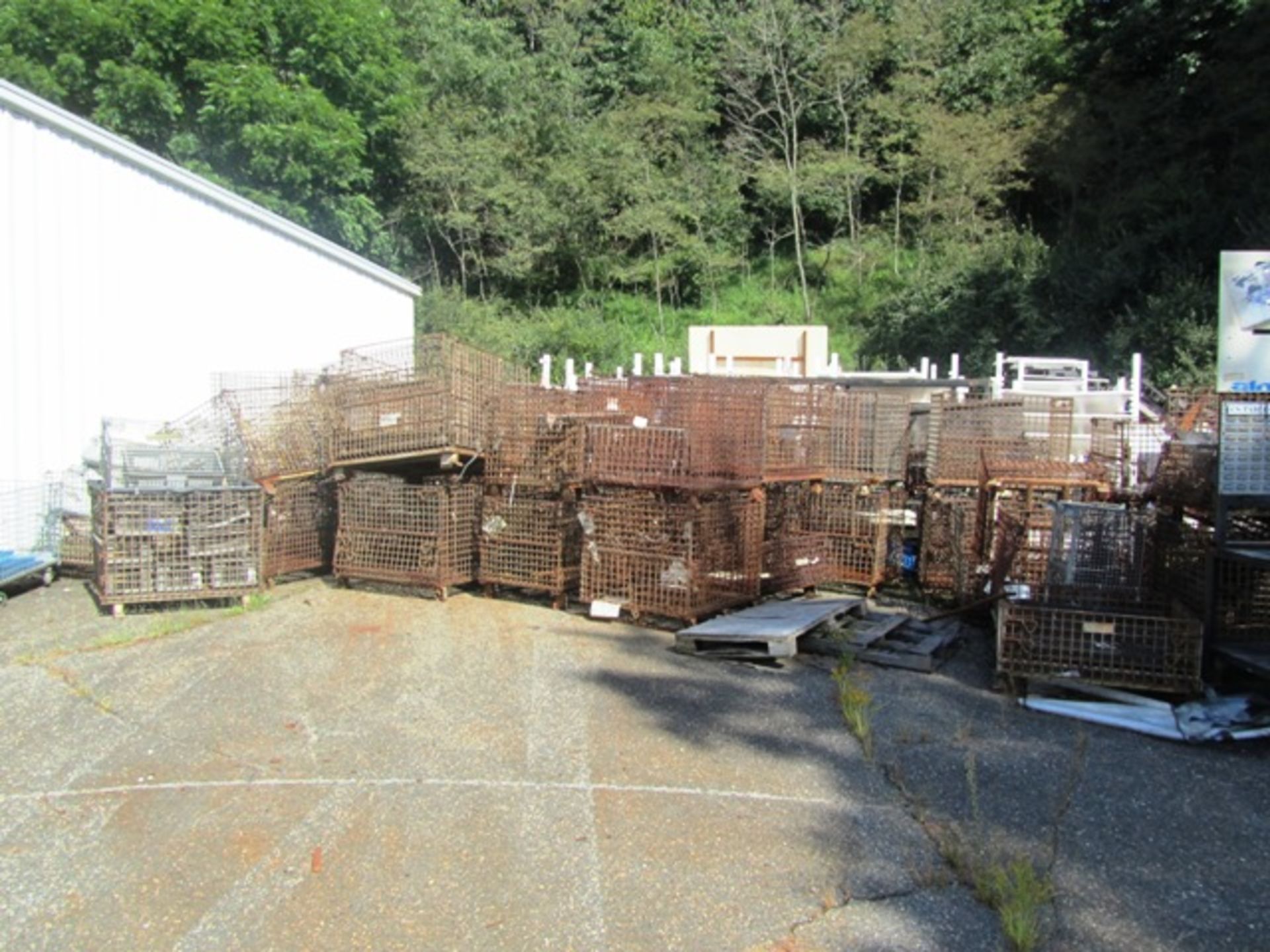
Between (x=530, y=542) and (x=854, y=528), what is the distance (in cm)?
335

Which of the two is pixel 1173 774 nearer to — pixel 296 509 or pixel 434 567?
pixel 434 567

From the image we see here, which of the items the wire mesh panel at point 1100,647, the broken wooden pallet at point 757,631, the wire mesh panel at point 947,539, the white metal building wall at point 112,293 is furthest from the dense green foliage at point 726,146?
the wire mesh panel at point 1100,647

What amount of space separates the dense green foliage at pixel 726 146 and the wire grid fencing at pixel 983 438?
10.4 m

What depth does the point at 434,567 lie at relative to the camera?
27.9ft

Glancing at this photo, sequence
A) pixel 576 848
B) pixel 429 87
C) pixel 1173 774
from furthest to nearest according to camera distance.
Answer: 1. pixel 429 87
2. pixel 1173 774
3. pixel 576 848

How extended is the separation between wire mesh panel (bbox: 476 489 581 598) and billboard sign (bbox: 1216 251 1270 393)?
200 inches

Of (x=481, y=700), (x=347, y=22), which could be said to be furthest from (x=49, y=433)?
(x=347, y=22)

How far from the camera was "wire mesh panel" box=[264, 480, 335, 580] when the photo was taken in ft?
30.3

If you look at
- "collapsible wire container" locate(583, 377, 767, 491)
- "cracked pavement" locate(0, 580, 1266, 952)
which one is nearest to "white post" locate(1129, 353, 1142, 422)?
"collapsible wire container" locate(583, 377, 767, 491)

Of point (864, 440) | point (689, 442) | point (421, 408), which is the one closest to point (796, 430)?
point (864, 440)

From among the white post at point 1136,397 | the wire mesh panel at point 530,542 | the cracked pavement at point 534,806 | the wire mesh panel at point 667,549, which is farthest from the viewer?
the white post at point 1136,397

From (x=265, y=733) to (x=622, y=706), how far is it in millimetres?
2063

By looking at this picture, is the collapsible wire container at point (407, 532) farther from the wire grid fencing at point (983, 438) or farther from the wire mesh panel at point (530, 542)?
the wire grid fencing at point (983, 438)

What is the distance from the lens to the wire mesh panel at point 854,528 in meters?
9.21
